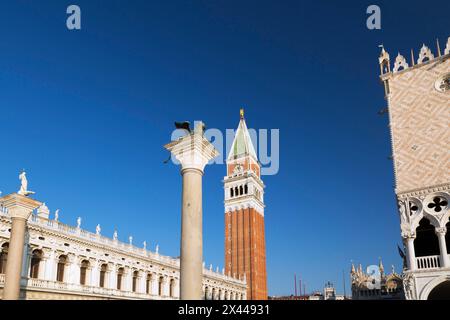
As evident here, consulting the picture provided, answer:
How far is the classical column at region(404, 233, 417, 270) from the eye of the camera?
20.7m

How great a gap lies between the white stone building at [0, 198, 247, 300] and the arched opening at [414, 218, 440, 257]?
22657 mm

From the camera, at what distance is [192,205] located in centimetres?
1034

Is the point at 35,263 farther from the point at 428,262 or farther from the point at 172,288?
the point at 428,262

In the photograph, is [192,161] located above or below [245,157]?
below

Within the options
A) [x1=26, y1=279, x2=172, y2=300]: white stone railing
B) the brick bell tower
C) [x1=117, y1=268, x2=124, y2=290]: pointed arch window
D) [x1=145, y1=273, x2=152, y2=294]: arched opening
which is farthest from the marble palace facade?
the brick bell tower

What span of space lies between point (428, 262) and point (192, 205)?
604 inches

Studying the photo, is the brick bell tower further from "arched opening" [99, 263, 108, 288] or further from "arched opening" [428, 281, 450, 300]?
"arched opening" [428, 281, 450, 300]

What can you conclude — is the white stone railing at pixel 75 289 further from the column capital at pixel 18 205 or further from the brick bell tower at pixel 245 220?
the brick bell tower at pixel 245 220

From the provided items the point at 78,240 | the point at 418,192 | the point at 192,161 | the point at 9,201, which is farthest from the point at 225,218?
the point at 192,161

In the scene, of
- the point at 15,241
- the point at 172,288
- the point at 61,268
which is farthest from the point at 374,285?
the point at 15,241

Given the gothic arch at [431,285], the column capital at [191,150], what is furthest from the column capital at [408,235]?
the column capital at [191,150]
